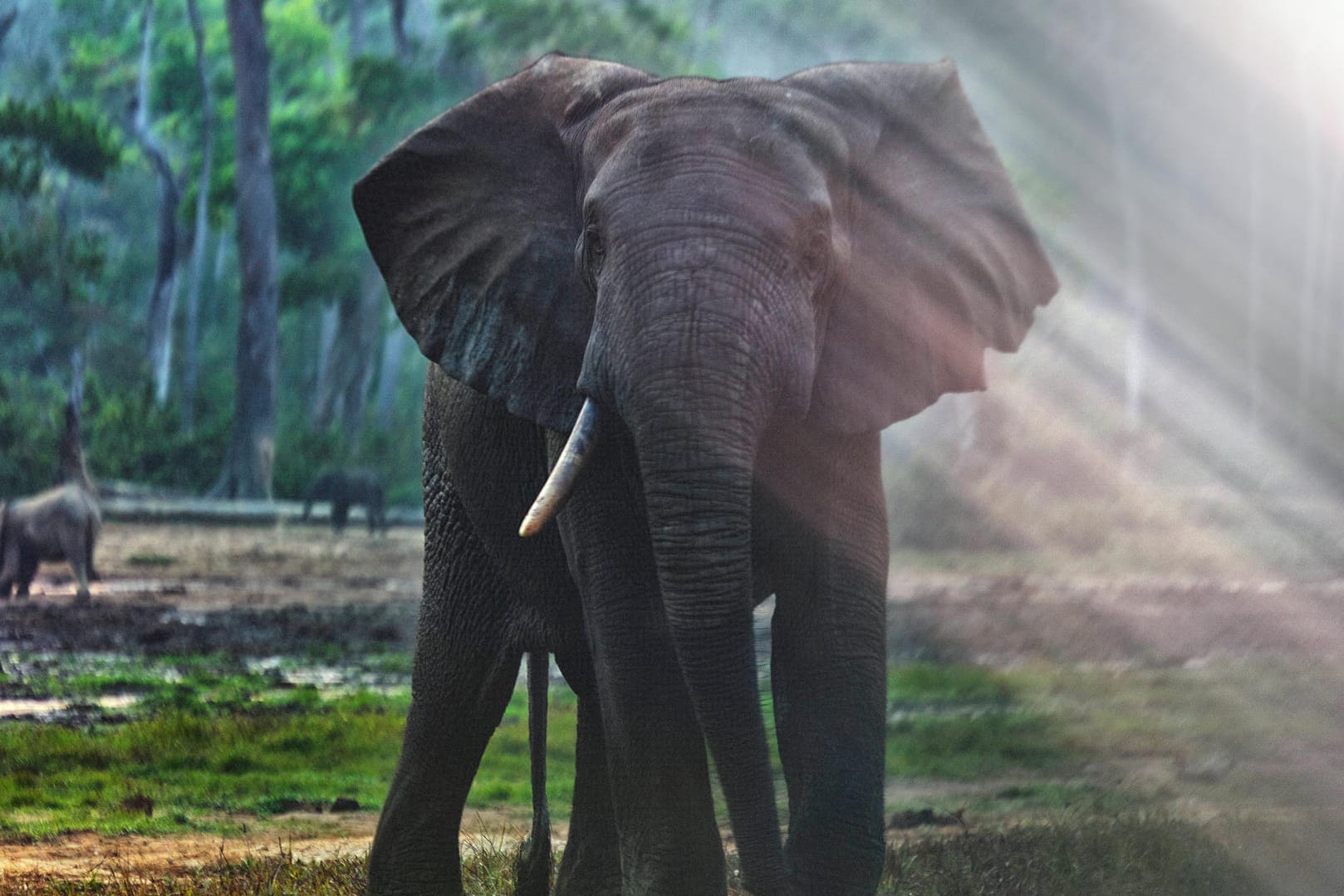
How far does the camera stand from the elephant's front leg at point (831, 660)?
431cm

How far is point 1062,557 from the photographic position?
22.5m

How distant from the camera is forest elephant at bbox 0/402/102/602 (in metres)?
15.1

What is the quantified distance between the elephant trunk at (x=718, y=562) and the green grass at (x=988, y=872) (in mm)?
2336

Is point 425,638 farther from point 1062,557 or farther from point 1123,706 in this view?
point 1062,557

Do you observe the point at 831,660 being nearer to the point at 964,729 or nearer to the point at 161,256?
the point at 964,729

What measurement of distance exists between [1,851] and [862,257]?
480 cm

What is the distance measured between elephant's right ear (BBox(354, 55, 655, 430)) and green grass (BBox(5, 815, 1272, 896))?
216 centimetres

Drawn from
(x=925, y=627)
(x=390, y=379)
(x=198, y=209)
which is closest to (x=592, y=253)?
(x=925, y=627)

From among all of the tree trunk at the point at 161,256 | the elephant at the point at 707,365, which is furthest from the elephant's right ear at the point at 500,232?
the tree trunk at the point at 161,256

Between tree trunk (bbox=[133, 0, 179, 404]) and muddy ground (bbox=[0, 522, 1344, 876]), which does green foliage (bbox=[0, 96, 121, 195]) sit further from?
muddy ground (bbox=[0, 522, 1344, 876])

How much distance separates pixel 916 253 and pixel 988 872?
256 cm

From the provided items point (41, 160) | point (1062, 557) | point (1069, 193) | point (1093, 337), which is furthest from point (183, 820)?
point (1093, 337)

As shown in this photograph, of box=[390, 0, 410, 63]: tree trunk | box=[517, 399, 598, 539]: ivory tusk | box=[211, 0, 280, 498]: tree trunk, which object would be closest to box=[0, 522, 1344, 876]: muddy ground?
box=[517, 399, 598, 539]: ivory tusk

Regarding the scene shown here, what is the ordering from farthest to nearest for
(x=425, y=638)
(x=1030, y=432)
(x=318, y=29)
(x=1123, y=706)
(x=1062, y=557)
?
1. (x=318, y=29)
2. (x=1030, y=432)
3. (x=1062, y=557)
4. (x=1123, y=706)
5. (x=425, y=638)
